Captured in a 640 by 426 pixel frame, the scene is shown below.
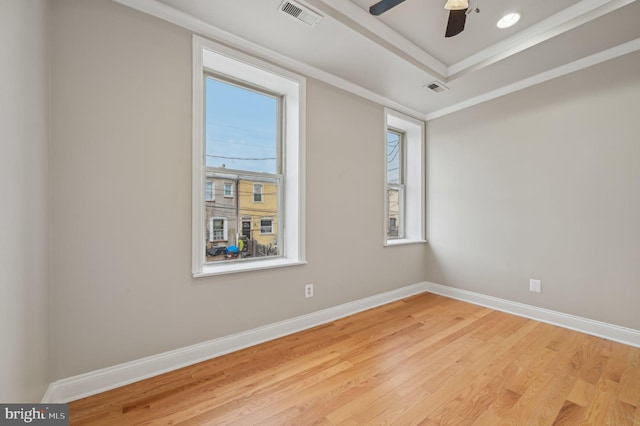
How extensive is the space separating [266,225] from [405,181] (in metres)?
2.46

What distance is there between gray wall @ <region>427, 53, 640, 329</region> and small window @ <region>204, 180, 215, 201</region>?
10.2 feet

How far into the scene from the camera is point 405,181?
13.8 ft

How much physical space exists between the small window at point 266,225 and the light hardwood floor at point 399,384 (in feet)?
3.51

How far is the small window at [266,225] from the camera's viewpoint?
277 centimetres

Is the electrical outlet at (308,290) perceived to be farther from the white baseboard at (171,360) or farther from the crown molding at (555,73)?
A: the crown molding at (555,73)

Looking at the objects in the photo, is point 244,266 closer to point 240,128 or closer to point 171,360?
point 171,360

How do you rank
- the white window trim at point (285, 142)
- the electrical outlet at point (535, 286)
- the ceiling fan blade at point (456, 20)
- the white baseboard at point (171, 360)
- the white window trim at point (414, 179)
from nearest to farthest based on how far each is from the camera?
the white baseboard at point (171, 360) < the ceiling fan blade at point (456, 20) < the white window trim at point (285, 142) < the electrical outlet at point (535, 286) < the white window trim at point (414, 179)

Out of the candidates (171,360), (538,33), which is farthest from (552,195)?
(171,360)

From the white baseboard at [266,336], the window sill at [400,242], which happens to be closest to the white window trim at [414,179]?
the window sill at [400,242]

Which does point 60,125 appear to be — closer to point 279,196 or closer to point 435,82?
point 279,196

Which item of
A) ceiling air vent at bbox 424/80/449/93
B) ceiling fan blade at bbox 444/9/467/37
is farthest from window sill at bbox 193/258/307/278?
ceiling air vent at bbox 424/80/449/93

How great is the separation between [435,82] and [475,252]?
218cm

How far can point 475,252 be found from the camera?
3463 millimetres

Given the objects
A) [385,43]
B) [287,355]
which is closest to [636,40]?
[385,43]
